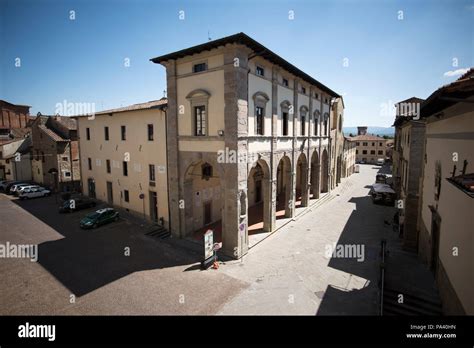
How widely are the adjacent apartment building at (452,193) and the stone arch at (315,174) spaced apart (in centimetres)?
1377

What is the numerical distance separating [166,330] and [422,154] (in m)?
17.2

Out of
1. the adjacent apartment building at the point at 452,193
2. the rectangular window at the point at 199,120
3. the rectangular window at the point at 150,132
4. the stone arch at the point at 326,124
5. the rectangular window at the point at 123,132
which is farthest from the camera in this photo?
the stone arch at the point at 326,124

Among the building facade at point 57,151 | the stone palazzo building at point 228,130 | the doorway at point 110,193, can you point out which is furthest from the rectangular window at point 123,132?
the building facade at point 57,151

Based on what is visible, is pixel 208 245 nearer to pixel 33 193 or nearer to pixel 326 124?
pixel 326 124

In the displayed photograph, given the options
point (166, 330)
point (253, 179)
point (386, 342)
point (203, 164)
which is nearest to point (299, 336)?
point (386, 342)

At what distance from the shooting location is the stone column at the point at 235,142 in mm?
13391

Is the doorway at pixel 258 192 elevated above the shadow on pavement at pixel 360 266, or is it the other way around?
the doorway at pixel 258 192

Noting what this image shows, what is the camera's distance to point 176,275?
12.8 metres

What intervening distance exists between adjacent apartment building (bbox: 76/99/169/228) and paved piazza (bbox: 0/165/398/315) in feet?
8.39

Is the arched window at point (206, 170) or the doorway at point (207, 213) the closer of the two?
the arched window at point (206, 170)

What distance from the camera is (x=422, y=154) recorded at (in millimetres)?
15211

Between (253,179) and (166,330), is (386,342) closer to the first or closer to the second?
(166,330)

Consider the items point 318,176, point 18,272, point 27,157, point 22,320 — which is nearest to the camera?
point 22,320

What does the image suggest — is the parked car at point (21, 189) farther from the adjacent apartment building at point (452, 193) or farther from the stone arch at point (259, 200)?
the adjacent apartment building at point (452, 193)
